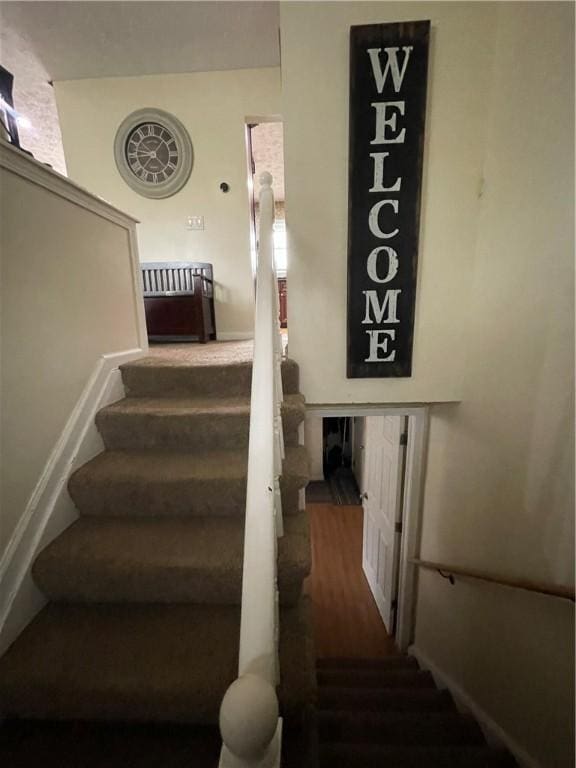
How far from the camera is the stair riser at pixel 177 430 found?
1.43 m

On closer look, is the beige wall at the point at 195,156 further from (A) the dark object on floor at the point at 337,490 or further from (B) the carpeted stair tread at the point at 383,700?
(A) the dark object on floor at the point at 337,490

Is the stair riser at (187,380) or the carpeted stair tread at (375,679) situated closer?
the stair riser at (187,380)

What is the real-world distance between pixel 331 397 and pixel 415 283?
81 centimetres

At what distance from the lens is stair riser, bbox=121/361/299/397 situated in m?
1.69

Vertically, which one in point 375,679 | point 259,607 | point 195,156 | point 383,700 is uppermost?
point 195,156

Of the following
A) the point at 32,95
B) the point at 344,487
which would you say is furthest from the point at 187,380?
the point at 344,487

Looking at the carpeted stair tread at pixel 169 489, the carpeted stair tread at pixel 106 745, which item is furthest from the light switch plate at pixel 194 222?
the carpeted stair tread at pixel 106 745

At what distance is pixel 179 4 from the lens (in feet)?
6.79

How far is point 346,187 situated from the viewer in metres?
1.54

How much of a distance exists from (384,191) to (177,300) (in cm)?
191

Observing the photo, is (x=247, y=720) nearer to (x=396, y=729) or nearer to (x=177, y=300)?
(x=396, y=729)

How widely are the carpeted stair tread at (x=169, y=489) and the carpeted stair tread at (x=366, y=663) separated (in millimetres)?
1740

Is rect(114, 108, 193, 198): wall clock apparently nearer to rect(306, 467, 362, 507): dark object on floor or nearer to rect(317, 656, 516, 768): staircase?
rect(317, 656, 516, 768): staircase

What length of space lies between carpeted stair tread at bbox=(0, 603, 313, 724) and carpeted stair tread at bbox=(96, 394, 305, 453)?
2.24ft
